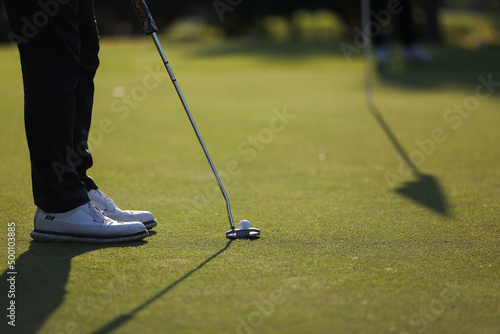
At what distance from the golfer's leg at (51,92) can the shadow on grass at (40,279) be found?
7.9 inches

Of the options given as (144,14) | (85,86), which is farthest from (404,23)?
(85,86)

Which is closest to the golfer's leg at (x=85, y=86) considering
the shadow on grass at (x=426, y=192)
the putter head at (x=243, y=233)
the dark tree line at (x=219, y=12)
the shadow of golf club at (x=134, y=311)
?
the putter head at (x=243, y=233)

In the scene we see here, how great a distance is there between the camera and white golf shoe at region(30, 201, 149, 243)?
2496mm

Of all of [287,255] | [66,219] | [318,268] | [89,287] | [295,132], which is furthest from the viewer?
[295,132]

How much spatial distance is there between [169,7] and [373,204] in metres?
24.5

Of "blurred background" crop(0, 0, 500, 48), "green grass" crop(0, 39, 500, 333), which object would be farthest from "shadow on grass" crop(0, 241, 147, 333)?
"blurred background" crop(0, 0, 500, 48)

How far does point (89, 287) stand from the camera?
201 centimetres

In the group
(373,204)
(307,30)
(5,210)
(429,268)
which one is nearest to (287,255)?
(429,268)

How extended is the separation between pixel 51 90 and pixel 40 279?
0.73 m

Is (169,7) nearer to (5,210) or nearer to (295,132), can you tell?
(295,132)

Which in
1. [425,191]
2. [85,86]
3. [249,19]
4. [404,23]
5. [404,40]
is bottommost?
[249,19]

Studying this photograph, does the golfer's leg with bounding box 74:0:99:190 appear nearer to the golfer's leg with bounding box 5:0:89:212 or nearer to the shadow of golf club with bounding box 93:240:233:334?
the golfer's leg with bounding box 5:0:89:212

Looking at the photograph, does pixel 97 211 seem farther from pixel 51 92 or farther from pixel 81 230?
pixel 51 92

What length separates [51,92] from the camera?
2.43 meters
